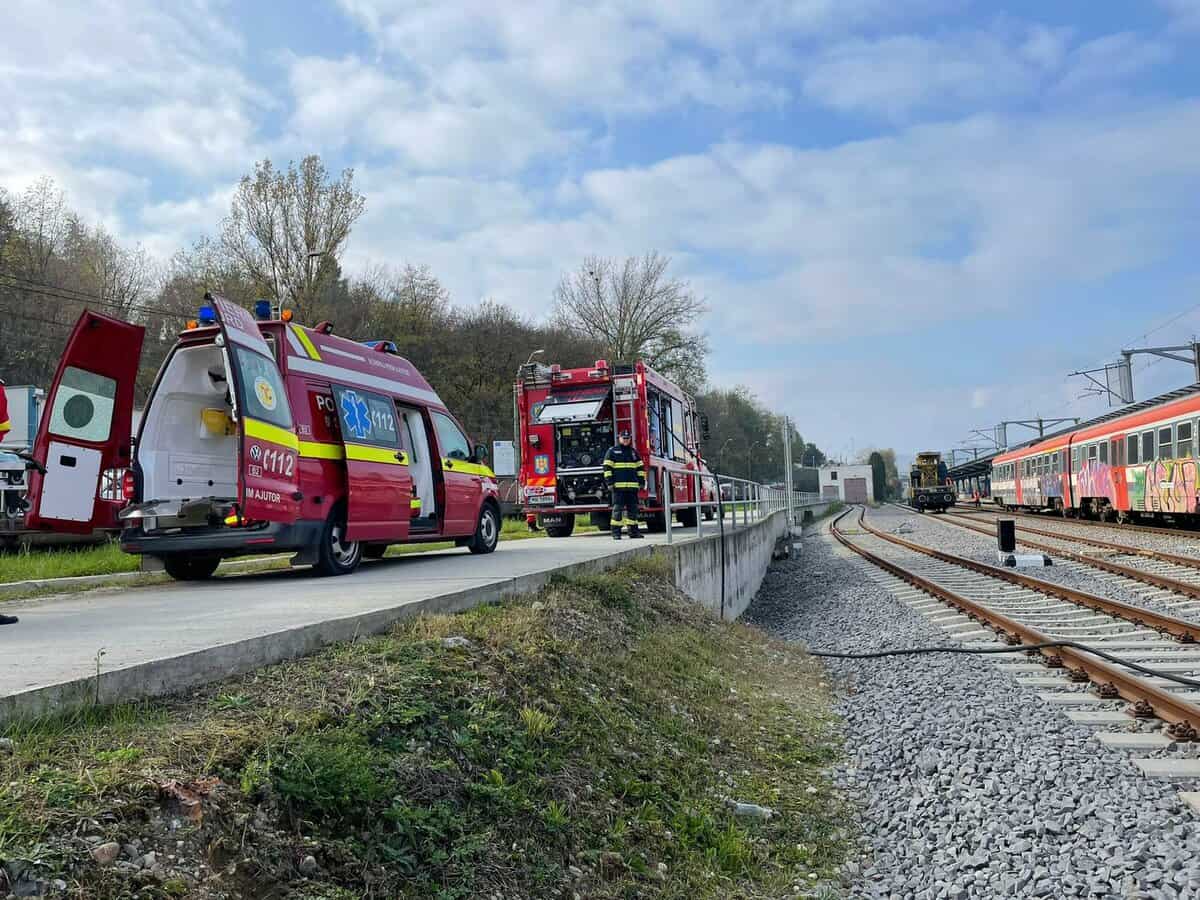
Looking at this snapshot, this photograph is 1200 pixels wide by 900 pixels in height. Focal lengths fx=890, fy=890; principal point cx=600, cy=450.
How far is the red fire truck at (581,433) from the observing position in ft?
53.0

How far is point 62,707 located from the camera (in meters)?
2.99

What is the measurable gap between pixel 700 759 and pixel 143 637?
9.81 feet

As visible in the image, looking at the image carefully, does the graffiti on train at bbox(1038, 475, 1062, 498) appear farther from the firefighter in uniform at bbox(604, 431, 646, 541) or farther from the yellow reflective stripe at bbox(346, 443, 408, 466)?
the yellow reflective stripe at bbox(346, 443, 408, 466)

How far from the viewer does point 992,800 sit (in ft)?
15.2

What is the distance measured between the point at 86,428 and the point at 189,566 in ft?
6.48

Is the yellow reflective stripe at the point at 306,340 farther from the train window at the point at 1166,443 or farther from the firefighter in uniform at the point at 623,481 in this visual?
the train window at the point at 1166,443

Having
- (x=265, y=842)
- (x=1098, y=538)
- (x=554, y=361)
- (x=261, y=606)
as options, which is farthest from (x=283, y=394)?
(x=554, y=361)

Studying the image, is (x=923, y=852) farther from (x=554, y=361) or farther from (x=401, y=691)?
(x=554, y=361)

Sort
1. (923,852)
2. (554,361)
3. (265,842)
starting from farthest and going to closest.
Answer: (554,361)
(923,852)
(265,842)

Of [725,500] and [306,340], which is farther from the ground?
[306,340]

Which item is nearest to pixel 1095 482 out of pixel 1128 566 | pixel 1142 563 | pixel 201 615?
pixel 1142 563

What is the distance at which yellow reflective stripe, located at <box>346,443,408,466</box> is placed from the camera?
8.46 meters

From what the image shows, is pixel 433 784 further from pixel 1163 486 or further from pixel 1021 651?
pixel 1163 486

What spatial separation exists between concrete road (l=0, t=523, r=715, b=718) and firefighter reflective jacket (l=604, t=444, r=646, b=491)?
3984mm
